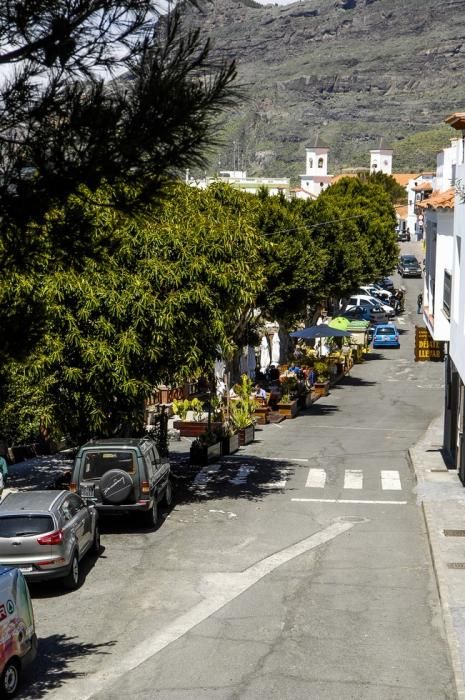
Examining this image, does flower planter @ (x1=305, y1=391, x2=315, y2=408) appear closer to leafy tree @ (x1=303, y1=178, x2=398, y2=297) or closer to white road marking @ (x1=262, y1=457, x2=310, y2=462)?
leafy tree @ (x1=303, y1=178, x2=398, y2=297)

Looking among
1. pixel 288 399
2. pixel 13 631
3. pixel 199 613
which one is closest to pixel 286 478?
pixel 199 613

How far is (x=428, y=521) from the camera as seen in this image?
22.3 meters

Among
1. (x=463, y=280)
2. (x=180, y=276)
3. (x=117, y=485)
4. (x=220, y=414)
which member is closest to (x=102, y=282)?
(x=180, y=276)

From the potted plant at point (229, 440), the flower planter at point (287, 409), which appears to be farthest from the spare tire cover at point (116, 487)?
the flower planter at point (287, 409)

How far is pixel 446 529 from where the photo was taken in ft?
70.7

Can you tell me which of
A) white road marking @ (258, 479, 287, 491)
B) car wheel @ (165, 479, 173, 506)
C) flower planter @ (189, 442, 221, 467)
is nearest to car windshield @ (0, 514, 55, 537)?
car wheel @ (165, 479, 173, 506)

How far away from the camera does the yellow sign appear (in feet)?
180

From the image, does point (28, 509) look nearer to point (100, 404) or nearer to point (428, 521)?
point (100, 404)

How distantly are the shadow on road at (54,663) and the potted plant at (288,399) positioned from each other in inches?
964

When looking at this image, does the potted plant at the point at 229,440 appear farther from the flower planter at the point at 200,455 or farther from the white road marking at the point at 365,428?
the white road marking at the point at 365,428

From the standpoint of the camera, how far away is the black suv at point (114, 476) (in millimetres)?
20750

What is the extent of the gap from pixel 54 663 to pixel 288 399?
2596 centimetres

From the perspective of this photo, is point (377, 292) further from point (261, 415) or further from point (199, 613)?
point (199, 613)

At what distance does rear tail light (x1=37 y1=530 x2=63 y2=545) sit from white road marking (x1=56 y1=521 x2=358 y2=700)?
2.21 metres
